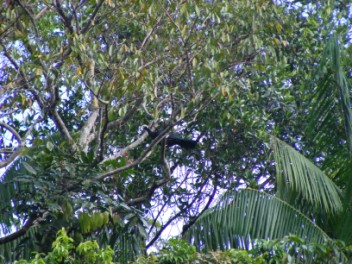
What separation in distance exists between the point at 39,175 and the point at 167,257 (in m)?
1.65

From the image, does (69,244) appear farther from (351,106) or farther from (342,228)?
(351,106)

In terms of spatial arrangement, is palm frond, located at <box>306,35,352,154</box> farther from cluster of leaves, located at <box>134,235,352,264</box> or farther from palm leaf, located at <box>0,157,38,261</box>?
palm leaf, located at <box>0,157,38,261</box>

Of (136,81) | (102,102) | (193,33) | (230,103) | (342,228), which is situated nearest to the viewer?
(342,228)

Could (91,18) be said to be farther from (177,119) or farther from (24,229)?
(24,229)

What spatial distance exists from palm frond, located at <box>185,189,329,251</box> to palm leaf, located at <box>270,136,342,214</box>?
0.20 meters

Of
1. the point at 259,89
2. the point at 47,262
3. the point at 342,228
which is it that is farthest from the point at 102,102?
the point at 259,89

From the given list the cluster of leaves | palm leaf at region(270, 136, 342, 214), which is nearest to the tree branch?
the cluster of leaves

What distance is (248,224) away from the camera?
7137mm

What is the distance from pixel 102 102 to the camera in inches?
302

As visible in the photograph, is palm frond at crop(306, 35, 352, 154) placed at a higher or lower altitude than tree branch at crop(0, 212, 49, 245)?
higher

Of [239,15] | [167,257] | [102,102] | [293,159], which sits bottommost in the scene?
[167,257]

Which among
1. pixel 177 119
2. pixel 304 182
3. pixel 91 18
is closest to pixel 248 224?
pixel 304 182

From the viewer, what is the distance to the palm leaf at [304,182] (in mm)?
7195

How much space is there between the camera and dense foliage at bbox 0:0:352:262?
7.26 metres
